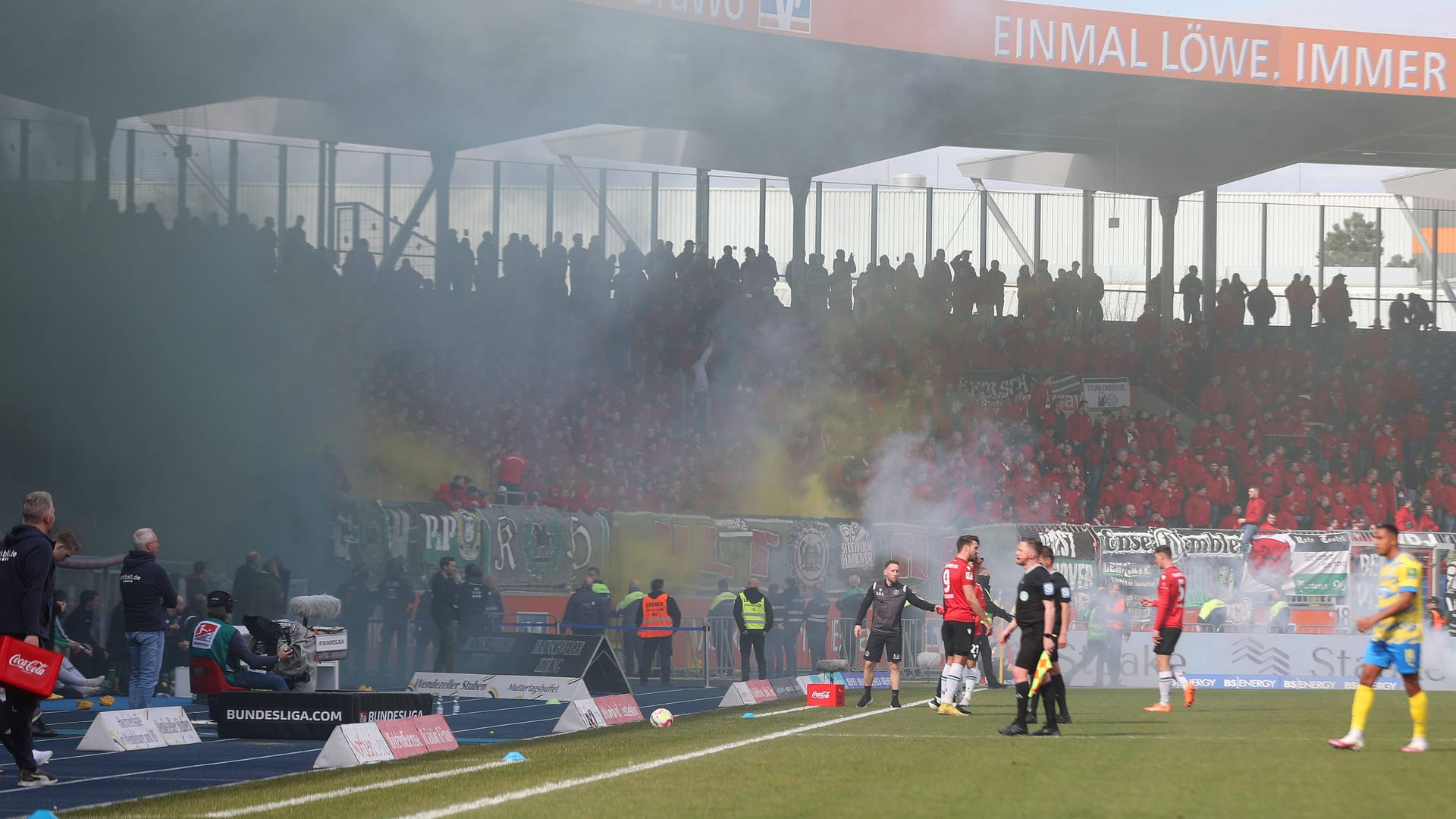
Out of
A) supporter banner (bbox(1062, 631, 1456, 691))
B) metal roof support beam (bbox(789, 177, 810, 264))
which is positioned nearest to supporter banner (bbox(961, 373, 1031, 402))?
metal roof support beam (bbox(789, 177, 810, 264))

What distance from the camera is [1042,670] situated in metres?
13.5

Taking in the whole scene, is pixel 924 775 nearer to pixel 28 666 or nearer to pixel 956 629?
pixel 28 666

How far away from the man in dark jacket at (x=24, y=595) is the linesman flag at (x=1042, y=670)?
26.0 feet

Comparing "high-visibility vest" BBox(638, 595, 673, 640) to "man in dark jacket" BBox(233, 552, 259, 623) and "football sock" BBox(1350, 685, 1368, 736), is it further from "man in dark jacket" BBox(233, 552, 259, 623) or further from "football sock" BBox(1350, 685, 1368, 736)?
"football sock" BBox(1350, 685, 1368, 736)

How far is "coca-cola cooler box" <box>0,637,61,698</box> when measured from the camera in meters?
9.73

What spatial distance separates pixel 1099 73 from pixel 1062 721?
16668mm

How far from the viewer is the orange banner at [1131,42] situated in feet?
87.0

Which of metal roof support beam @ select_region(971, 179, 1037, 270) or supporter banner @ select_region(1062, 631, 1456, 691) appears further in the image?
metal roof support beam @ select_region(971, 179, 1037, 270)

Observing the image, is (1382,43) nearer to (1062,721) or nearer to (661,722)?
(1062,721)

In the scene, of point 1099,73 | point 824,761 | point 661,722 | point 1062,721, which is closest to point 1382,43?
point 1099,73

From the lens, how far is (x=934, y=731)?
1427 centimetres

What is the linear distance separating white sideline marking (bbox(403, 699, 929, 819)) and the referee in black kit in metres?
2.03

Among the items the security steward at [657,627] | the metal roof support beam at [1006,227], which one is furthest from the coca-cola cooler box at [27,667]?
the metal roof support beam at [1006,227]

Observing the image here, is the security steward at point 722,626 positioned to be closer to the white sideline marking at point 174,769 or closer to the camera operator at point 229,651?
the camera operator at point 229,651
